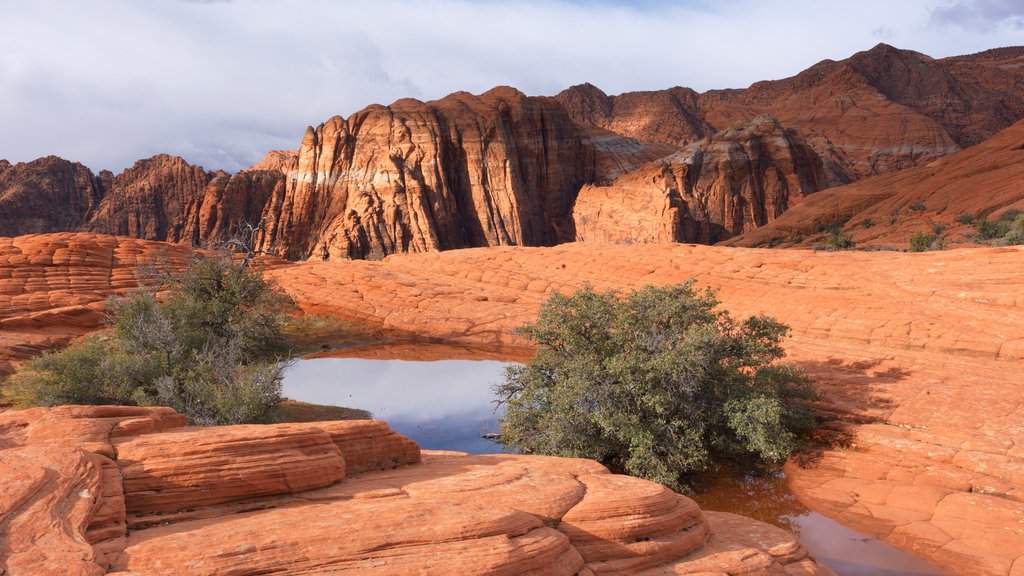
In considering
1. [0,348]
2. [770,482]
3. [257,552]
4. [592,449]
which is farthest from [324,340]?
[257,552]

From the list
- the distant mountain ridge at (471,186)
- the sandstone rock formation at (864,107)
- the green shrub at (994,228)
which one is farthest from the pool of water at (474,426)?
the sandstone rock formation at (864,107)

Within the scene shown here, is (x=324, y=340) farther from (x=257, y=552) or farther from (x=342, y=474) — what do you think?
(x=257, y=552)

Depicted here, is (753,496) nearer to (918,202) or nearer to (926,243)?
(926,243)

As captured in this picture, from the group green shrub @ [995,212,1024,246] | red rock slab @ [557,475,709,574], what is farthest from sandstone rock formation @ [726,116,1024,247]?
red rock slab @ [557,475,709,574]

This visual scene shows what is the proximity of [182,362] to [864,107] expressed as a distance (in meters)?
117

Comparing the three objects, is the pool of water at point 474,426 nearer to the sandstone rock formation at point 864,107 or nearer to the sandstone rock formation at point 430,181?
the sandstone rock formation at point 430,181

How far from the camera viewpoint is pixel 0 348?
22922mm

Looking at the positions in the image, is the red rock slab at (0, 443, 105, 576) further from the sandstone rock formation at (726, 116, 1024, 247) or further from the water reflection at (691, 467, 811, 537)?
the sandstone rock formation at (726, 116, 1024, 247)

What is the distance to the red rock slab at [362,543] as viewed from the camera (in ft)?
20.8

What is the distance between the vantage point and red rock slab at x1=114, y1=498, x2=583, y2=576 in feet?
20.8

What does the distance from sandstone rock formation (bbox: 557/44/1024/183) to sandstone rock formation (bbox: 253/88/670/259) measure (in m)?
43.1

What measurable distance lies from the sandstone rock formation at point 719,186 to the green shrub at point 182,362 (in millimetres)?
44534

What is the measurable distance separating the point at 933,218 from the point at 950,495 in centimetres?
3955

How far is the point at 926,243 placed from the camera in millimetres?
36344
